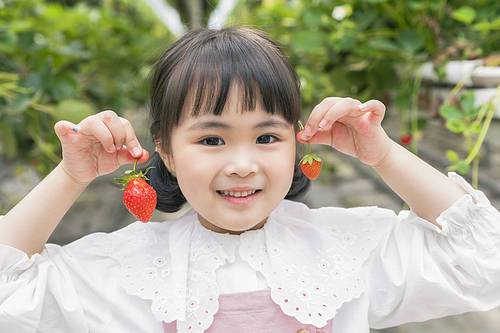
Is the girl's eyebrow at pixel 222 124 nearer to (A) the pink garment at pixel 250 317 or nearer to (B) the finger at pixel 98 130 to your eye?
(B) the finger at pixel 98 130

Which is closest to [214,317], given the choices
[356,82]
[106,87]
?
[356,82]

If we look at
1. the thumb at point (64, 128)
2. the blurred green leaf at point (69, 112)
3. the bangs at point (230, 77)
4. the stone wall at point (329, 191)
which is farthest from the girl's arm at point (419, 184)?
the blurred green leaf at point (69, 112)

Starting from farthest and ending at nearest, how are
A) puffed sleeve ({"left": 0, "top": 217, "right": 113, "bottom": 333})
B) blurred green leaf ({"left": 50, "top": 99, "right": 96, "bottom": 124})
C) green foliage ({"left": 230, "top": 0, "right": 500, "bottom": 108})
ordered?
blurred green leaf ({"left": 50, "top": 99, "right": 96, "bottom": 124})
green foliage ({"left": 230, "top": 0, "right": 500, "bottom": 108})
puffed sleeve ({"left": 0, "top": 217, "right": 113, "bottom": 333})

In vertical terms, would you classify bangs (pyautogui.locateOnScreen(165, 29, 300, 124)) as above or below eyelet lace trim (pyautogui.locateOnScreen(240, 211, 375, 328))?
above

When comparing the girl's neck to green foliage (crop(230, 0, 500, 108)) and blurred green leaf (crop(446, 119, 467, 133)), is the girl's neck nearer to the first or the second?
blurred green leaf (crop(446, 119, 467, 133))

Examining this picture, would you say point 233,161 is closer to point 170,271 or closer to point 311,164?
point 311,164

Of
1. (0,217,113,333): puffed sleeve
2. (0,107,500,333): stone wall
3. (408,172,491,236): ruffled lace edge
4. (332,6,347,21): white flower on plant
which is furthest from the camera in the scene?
(0,107,500,333): stone wall

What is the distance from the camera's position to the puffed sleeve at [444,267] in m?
0.85

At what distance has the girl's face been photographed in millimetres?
782

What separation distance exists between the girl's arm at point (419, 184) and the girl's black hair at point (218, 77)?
206 mm

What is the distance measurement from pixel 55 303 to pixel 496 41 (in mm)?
1510

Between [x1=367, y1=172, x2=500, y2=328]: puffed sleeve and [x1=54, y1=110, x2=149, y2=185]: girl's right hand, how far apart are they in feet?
1.72

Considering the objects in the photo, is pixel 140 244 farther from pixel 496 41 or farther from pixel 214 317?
pixel 496 41

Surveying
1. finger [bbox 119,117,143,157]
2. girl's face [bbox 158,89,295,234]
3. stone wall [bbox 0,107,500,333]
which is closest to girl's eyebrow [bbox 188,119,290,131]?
girl's face [bbox 158,89,295,234]
